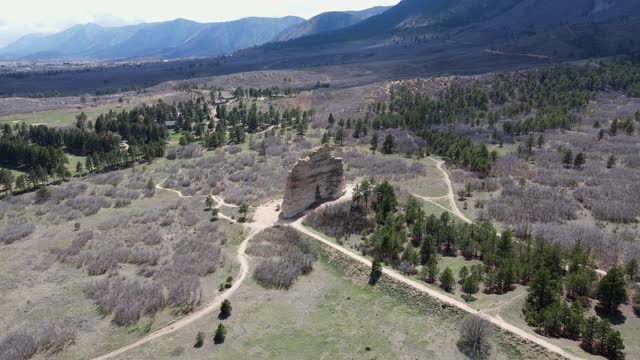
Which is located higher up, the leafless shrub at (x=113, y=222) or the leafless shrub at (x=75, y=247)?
the leafless shrub at (x=75, y=247)

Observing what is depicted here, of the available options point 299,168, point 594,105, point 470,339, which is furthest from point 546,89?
point 470,339

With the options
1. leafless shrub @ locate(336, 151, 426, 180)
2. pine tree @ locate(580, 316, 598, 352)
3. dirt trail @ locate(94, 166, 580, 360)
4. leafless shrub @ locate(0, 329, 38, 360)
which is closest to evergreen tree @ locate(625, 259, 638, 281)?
pine tree @ locate(580, 316, 598, 352)

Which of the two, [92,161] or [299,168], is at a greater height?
[299,168]

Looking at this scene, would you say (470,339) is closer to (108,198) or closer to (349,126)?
(108,198)

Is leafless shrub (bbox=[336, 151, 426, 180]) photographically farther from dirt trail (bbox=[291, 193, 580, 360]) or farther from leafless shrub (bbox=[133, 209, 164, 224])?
leafless shrub (bbox=[133, 209, 164, 224])

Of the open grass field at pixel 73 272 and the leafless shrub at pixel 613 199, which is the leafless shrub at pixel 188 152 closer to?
the open grass field at pixel 73 272

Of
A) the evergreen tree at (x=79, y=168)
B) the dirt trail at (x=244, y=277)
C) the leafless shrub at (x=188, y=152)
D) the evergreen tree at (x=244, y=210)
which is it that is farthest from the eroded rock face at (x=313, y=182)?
the evergreen tree at (x=79, y=168)

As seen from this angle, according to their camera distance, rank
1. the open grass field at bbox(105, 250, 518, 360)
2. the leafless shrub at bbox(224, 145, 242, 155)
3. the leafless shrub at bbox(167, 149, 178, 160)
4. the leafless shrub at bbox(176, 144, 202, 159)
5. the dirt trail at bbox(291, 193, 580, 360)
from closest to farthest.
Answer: the dirt trail at bbox(291, 193, 580, 360) → the open grass field at bbox(105, 250, 518, 360) → the leafless shrub at bbox(167, 149, 178, 160) → the leafless shrub at bbox(176, 144, 202, 159) → the leafless shrub at bbox(224, 145, 242, 155)
